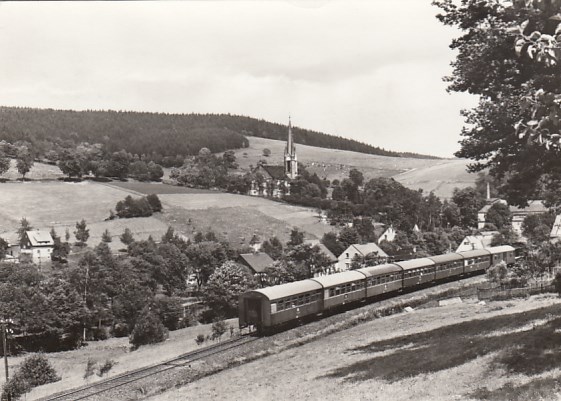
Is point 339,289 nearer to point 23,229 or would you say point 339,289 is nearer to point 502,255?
point 502,255

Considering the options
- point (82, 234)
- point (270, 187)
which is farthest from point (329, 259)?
point (270, 187)

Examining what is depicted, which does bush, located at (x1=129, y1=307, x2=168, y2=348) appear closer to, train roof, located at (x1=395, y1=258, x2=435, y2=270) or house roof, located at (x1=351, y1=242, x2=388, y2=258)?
train roof, located at (x1=395, y1=258, x2=435, y2=270)

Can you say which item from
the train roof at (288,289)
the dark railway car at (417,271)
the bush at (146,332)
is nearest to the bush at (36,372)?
the bush at (146,332)

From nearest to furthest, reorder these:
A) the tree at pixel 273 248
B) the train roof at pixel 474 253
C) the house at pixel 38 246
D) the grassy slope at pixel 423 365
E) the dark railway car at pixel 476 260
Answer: the grassy slope at pixel 423 365
the dark railway car at pixel 476 260
the train roof at pixel 474 253
the tree at pixel 273 248
the house at pixel 38 246

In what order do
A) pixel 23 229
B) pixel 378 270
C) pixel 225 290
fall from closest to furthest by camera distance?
pixel 378 270 → pixel 225 290 → pixel 23 229

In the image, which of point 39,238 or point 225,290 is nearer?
point 225,290

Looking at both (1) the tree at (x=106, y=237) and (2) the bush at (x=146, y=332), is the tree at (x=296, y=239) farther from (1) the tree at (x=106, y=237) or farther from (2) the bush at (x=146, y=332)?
(2) the bush at (x=146, y=332)
